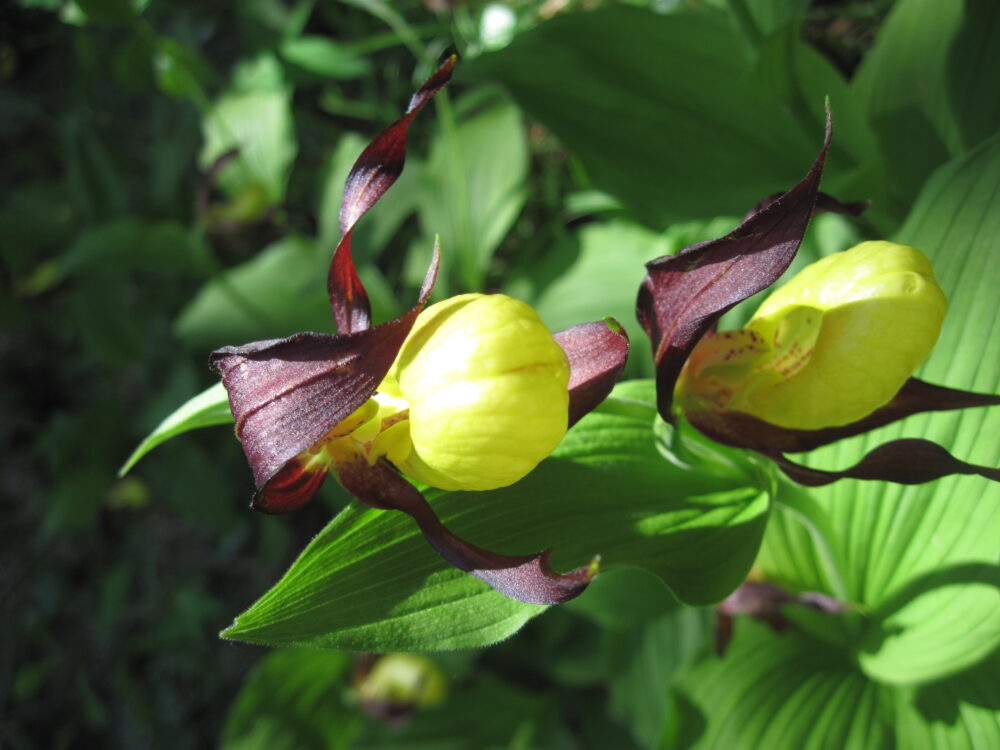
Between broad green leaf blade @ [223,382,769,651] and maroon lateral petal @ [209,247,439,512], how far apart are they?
144 millimetres

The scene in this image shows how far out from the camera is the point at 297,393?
434 mm

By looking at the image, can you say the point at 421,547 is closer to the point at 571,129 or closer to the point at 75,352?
the point at 571,129

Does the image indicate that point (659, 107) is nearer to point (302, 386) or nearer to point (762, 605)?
point (762, 605)

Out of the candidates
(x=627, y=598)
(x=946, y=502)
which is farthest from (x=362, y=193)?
(x=627, y=598)

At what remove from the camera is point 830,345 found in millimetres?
519

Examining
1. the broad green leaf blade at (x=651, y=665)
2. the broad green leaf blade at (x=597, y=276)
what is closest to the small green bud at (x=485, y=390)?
the broad green leaf blade at (x=597, y=276)

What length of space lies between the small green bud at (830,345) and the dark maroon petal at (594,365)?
0.11m

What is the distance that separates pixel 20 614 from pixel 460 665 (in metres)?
1.44

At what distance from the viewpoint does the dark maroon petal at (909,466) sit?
1.68 feet

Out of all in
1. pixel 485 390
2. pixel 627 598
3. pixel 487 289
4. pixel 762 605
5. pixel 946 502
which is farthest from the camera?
pixel 487 289

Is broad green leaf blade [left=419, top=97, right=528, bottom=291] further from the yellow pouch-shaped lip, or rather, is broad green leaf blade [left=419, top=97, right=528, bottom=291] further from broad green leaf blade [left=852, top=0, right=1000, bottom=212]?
the yellow pouch-shaped lip

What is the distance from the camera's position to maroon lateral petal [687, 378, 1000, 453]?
0.54 meters

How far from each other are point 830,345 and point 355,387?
0.33m

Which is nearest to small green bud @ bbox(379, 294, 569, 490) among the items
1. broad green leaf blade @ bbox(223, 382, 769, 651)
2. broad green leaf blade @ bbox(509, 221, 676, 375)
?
broad green leaf blade @ bbox(223, 382, 769, 651)
